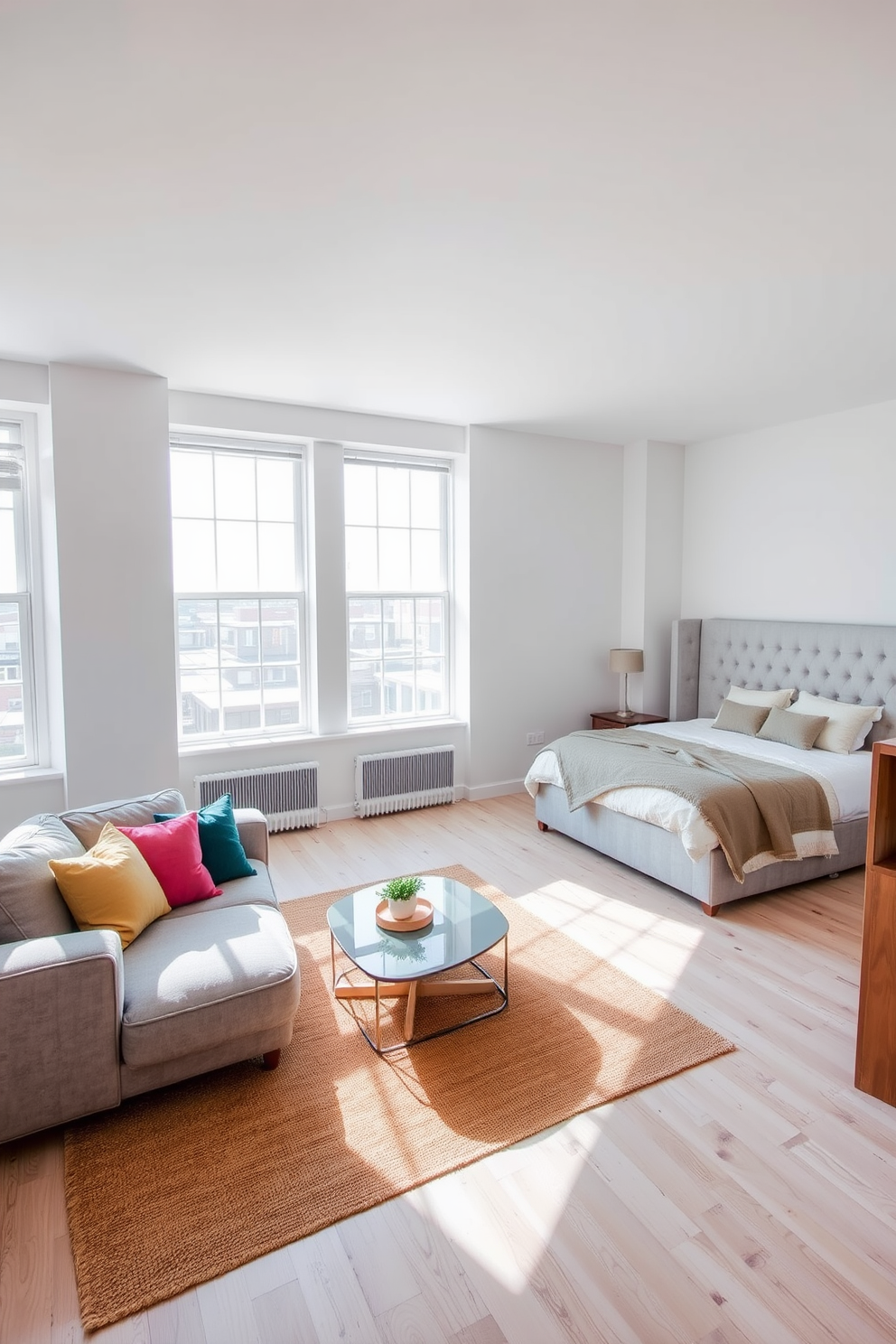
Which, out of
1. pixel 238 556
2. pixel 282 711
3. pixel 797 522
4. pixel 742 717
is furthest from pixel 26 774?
pixel 797 522

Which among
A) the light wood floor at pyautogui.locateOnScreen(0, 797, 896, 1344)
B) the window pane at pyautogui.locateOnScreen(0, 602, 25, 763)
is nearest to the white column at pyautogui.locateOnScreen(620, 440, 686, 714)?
the light wood floor at pyautogui.locateOnScreen(0, 797, 896, 1344)

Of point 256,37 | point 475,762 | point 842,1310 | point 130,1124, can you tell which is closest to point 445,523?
point 475,762

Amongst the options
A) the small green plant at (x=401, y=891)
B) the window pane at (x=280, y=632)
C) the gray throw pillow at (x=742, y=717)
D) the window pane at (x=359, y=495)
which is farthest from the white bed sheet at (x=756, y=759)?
the window pane at (x=359, y=495)

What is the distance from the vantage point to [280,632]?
190 inches

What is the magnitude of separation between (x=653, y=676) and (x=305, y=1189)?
4632 millimetres

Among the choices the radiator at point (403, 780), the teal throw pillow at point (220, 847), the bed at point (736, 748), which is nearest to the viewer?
the teal throw pillow at point (220, 847)

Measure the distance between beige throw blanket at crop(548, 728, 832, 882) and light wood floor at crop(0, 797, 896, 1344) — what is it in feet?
3.13

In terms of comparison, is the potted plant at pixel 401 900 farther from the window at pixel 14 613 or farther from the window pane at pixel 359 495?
the window pane at pixel 359 495

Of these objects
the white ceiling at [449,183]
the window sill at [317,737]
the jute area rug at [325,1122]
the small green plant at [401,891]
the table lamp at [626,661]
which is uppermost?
the white ceiling at [449,183]

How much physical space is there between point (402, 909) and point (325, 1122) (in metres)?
0.70

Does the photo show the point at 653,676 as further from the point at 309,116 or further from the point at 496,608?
the point at 309,116

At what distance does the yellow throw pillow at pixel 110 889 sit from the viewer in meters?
2.28

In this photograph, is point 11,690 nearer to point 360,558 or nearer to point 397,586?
point 360,558

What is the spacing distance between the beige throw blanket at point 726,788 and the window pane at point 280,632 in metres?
2.01
